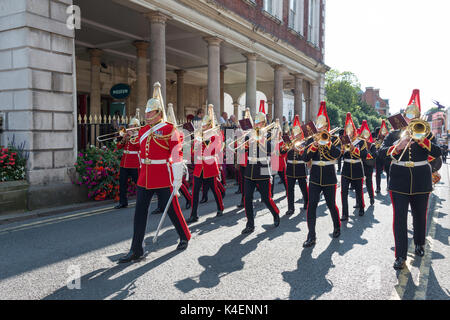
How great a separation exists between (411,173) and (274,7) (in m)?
16.9

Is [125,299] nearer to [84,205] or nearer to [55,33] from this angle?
[84,205]

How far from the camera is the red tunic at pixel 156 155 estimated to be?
5.00 metres

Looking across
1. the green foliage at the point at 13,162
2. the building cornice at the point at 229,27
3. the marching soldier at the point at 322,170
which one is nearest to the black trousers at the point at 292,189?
the marching soldier at the point at 322,170

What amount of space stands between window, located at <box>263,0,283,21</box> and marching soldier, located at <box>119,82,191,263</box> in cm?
1534

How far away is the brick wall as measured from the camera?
52.9 ft

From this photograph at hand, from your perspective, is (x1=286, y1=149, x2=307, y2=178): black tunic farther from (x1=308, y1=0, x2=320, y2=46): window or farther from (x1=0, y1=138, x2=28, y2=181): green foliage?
(x1=308, y1=0, x2=320, y2=46): window

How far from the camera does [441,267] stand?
184 inches

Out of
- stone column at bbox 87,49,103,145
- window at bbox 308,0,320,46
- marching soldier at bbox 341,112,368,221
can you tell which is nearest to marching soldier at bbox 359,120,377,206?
marching soldier at bbox 341,112,368,221

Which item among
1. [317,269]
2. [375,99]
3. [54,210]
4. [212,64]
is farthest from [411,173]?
[375,99]

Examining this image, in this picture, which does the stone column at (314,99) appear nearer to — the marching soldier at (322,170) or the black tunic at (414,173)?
the marching soldier at (322,170)

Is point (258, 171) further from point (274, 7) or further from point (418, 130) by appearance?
point (274, 7)

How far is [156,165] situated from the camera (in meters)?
5.06

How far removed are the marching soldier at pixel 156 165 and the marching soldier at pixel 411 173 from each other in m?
2.84

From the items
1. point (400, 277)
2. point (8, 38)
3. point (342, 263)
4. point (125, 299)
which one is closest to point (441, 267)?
point (400, 277)
